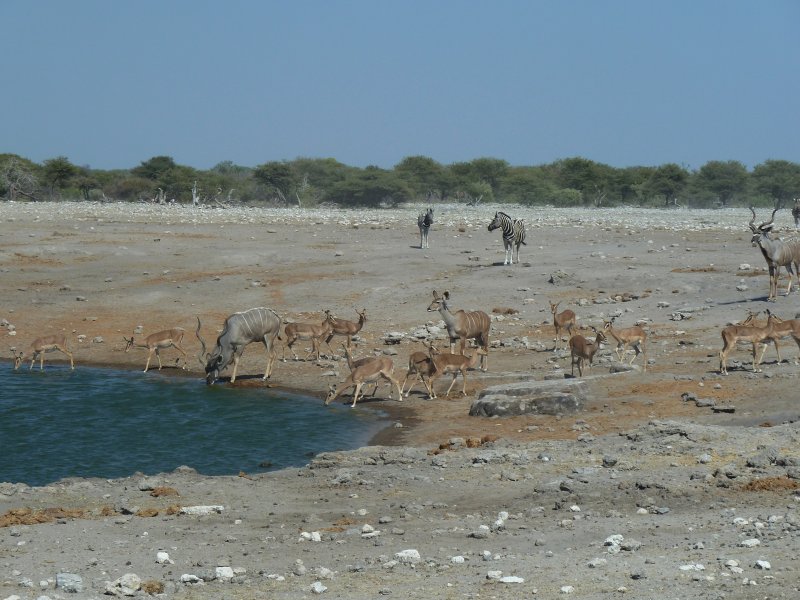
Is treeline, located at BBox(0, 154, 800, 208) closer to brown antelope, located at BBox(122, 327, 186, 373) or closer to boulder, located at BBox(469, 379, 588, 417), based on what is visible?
brown antelope, located at BBox(122, 327, 186, 373)

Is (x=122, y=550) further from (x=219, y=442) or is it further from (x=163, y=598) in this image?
(x=219, y=442)

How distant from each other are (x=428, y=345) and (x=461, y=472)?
9.90 metres

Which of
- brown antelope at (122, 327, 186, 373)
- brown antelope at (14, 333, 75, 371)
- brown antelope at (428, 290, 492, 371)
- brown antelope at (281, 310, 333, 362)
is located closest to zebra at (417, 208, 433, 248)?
brown antelope at (281, 310, 333, 362)

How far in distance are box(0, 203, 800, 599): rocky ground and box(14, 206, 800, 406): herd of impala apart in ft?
1.53

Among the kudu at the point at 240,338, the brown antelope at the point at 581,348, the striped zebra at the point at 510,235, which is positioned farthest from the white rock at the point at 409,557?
the striped zebra at the point at 510,235

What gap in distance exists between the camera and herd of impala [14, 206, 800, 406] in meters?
20.9

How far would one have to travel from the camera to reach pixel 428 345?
24.5 meters

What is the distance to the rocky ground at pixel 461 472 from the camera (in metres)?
10.3

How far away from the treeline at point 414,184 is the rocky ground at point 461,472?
33.7 meters

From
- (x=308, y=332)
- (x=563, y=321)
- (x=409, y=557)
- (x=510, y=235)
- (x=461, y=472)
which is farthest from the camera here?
(x=510, y=235)

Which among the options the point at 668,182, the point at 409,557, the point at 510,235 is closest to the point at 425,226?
the point at 510,235

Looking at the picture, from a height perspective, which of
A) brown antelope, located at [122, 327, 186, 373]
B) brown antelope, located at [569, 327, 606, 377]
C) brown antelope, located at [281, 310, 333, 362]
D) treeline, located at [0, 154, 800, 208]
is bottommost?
brown antelope, located at [122, 327, 186, 373]

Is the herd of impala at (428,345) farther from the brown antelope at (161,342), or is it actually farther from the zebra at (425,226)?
the zebra at (425,226)

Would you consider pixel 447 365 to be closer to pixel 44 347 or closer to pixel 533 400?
pixel 533 400
